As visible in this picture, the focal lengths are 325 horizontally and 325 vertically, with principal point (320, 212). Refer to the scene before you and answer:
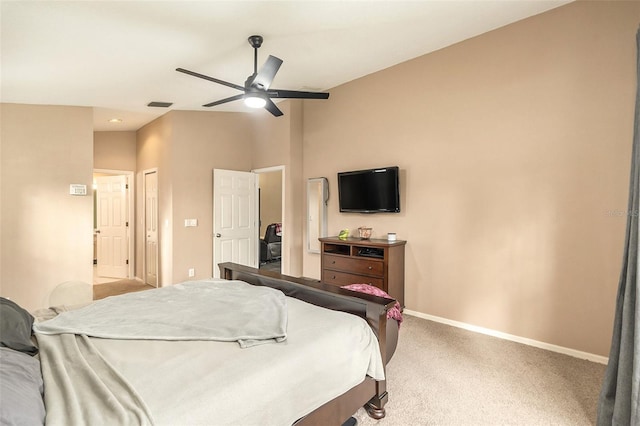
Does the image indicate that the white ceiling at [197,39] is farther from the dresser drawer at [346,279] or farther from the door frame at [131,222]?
the dresser drawer at [346,279]

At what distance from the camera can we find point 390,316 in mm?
2484

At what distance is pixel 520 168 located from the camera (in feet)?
10.5

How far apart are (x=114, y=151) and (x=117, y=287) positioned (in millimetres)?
2533

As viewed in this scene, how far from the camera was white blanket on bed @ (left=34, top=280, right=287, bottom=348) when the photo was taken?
161 centimetres

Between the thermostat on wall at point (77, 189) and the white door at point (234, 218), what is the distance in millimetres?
1767

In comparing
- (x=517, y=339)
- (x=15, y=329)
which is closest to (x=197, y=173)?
(x=15, y=329)

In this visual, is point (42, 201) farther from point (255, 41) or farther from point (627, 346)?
point (627, 346)

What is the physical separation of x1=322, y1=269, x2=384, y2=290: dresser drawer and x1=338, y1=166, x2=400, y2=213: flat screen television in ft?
2.88

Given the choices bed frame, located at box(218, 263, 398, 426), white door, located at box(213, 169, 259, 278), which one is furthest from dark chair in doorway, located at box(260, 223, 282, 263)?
bed frame, located at box(218, 263, 398, 426)

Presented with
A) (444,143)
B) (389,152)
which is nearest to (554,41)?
(444,143)

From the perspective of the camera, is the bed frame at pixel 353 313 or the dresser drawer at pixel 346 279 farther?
the dresser drawer at pixel 346 279

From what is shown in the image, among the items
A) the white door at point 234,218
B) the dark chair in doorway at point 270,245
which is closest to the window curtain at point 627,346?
the white door at point 234,218

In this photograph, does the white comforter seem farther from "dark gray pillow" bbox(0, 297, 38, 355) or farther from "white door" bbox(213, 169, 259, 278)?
"white door" bbox(213, 169, 259, 278)

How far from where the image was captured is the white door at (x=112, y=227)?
630cm
